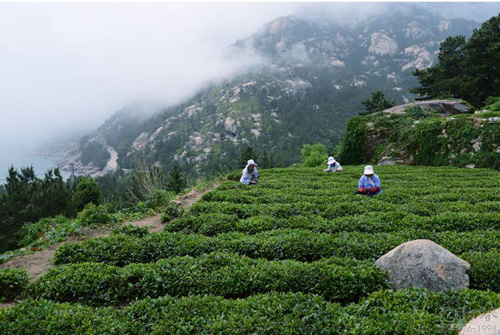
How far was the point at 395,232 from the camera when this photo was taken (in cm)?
809

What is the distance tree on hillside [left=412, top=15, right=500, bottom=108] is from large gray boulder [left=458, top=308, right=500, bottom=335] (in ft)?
127

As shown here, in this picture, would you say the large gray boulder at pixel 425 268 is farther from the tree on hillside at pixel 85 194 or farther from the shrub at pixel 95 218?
the tree on hillside at pixel 85 194

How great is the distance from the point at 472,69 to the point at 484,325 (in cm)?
4204

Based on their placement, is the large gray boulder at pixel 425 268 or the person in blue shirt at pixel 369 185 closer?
the large gray boulder at pixel 425 268

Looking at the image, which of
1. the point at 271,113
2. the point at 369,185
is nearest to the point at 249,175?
the point at 369,185

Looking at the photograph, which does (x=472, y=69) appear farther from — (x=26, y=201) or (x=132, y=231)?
(x=26, y=201)

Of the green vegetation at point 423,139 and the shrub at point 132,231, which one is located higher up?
the shrub at point 132,231

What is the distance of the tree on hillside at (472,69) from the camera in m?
34.7

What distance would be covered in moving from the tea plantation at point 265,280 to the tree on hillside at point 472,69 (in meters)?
33.8

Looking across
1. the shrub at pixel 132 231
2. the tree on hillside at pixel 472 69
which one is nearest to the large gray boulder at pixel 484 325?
the shrub at pixel 132 231

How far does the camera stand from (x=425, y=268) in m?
5.56

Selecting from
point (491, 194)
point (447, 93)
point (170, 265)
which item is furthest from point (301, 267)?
point (447, 93)

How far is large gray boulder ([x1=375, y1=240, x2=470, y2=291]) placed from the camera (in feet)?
17.9

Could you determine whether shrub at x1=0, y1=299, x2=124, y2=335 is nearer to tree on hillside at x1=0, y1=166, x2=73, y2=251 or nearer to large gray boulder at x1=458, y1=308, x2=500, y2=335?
large gray boulder at x1=458, y1=308, x2=500, y2=335
